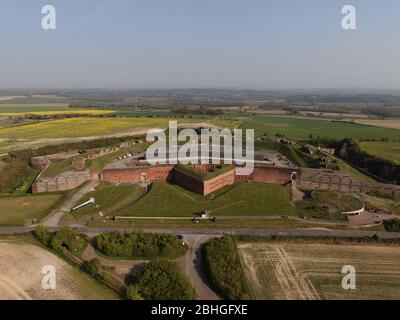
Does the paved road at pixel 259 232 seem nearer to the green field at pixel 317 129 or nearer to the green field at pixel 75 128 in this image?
the green field at pixel 75 128

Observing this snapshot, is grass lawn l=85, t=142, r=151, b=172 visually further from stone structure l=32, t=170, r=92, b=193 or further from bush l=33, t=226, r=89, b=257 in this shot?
bush l=33, t=226, r=89, b=257

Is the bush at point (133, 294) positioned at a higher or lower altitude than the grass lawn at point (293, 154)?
lower

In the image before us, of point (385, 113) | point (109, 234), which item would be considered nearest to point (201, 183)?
point (109, 234)

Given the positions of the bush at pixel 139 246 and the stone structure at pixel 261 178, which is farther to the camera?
the stone structure at pixel 261 178

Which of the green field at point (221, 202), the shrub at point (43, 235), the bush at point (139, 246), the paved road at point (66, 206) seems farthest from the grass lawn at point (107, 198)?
the bush at point (139, 246)

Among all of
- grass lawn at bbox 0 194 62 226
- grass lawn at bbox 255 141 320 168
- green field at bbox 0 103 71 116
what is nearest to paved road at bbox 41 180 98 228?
grass lawn at bbox 0 194 62 226

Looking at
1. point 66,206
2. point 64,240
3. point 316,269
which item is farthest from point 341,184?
point 66,206

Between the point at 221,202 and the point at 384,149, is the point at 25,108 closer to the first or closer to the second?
the point at 221,202
